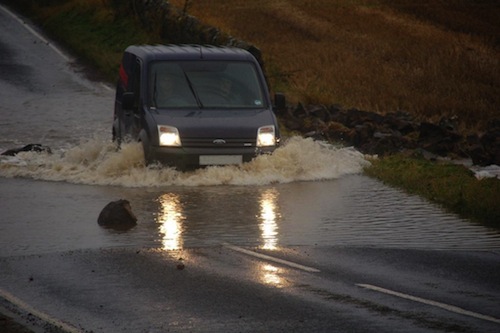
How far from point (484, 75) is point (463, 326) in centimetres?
2847

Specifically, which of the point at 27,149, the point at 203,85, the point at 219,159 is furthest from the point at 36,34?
the point at 219,159

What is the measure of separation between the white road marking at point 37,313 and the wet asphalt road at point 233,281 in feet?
0.03

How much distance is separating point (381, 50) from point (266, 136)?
25120 mm

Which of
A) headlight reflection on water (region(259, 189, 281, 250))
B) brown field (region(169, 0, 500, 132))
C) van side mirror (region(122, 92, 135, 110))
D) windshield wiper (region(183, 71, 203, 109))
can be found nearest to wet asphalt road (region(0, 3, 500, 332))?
headlight reflection on water (region(259, 189, 281, 250))

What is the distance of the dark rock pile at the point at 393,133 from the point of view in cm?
2459

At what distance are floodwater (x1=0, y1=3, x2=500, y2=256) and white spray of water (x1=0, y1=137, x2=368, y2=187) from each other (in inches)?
0.8

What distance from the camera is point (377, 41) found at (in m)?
47.7

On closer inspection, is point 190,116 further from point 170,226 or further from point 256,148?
point 170,226

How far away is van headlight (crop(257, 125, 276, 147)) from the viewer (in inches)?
788

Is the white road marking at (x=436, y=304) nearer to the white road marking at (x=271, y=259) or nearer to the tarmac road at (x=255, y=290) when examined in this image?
the tarmac road at (x=255, y=290)

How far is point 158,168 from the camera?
1994cm

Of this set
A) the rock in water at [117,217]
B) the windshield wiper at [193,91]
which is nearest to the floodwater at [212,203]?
the rock in water at [117,217]

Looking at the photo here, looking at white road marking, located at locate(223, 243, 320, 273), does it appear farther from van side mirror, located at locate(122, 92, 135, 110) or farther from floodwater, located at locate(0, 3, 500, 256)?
van side mirror, located at locate(122, 92, 135, 110)

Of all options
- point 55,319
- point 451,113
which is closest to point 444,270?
point 55,319
